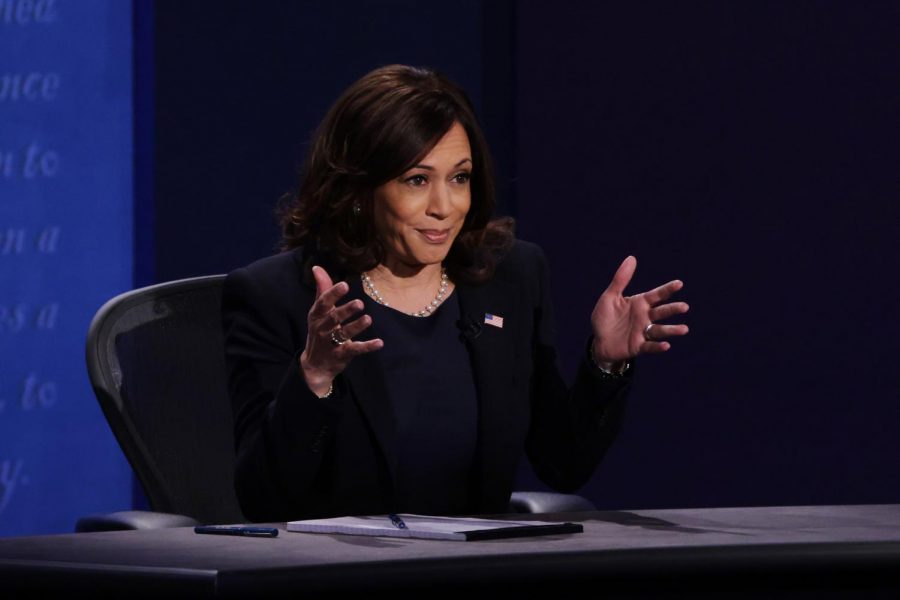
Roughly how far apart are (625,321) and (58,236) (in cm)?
179

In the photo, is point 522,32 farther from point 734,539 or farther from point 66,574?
point 66,574

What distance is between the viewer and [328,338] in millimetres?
1967

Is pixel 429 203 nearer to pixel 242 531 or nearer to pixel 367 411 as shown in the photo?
pixel 367 411

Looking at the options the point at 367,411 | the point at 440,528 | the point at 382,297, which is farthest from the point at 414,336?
the point at 440,528

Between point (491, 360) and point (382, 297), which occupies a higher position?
point (382, 297)

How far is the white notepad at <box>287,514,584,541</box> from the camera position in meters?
1.68

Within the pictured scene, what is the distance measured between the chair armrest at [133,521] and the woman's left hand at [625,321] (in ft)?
2.12

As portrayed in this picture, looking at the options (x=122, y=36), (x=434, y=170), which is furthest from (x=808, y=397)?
(x=122, y=36)

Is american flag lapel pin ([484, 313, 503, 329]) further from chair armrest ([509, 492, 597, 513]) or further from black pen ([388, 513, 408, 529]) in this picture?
black pen ([388, 513, 408, 529])

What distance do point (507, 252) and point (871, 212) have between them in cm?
108

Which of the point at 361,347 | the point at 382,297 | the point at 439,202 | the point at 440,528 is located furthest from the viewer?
the point at 382,297

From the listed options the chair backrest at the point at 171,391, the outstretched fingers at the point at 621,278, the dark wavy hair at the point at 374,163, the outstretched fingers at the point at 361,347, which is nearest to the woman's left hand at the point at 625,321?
the outstretched fingers at the point at 621,278

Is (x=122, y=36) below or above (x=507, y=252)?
above

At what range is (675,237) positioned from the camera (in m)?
3.56
